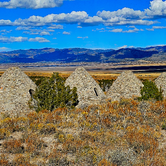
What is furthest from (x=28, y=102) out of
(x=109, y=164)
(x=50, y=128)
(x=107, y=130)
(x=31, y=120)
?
(x=109, y=164)

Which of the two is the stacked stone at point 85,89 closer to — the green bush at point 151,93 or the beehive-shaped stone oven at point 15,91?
the green bush at point 151,93

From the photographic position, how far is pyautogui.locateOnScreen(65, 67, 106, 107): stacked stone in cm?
1964

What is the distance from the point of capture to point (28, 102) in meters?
17.3

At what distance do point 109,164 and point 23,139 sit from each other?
4288 millimetres

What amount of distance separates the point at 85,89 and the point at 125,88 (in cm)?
454

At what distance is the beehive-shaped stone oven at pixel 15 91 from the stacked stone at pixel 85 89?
4.34 meters

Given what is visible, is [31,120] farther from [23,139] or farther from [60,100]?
[60,100]

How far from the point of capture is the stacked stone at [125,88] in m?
21.4

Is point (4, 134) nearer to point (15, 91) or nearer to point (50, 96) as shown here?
point (50, 96)

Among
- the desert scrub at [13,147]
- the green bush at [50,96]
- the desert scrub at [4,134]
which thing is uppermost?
the green bush at [50,96]

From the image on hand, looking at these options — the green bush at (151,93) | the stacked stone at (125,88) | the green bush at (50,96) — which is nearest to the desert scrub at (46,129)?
the green bush at (50,96)

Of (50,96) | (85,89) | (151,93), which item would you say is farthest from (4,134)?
(151,93)

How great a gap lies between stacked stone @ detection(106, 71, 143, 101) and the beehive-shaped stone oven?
8.56m

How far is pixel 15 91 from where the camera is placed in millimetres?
17594
